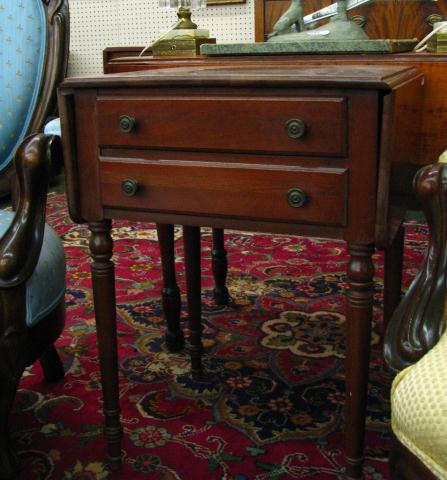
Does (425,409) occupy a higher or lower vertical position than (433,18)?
lower

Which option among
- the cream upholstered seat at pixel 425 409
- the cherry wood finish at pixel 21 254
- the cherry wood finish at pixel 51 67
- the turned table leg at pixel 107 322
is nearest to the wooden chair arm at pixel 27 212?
the cherry wood finish at pixel 21 254

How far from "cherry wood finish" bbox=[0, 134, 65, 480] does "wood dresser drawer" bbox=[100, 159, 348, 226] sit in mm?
126

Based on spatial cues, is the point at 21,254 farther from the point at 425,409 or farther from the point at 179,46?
the point at 179,46

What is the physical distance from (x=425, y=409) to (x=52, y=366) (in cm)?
121

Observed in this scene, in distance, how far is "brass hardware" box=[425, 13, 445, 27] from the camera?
9.10 feet

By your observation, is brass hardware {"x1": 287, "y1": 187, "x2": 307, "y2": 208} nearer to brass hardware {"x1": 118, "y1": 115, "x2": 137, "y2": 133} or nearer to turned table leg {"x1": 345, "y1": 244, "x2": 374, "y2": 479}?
turned table leg {"x1": 345, "y1": 244, "x2": 374, "y2": 479}

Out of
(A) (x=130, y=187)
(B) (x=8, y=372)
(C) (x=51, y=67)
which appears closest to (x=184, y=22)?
(C) (x=51, y=67)

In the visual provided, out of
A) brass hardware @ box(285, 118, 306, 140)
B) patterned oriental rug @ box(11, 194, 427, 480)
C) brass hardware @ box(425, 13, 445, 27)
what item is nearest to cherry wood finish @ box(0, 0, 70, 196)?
patterned oriental rug @ box(11, 194, 427, 480)

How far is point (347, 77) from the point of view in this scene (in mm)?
983

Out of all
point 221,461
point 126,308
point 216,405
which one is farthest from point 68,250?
point 221,461

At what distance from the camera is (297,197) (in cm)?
106

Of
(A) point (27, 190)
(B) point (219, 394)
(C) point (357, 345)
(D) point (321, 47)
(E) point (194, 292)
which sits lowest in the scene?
(B) point (219, 394)

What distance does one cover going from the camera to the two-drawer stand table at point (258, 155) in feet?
3.31

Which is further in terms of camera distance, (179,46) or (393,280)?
(179,46)
